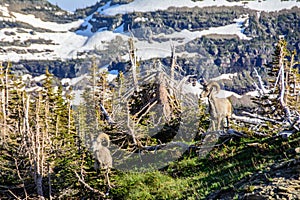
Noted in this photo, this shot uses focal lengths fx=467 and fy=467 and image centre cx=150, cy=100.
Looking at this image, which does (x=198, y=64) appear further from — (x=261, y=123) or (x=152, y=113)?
(x=261, y=123)

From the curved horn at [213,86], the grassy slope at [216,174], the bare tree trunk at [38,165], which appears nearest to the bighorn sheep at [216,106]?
the curved horn at [213,86]

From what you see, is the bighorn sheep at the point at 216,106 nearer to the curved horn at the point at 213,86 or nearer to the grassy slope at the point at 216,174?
the curved horn at the point at 213,86

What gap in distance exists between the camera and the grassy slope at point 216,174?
1219 cm

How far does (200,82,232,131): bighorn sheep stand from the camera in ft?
61.3

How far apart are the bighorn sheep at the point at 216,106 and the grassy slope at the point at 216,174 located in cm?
126

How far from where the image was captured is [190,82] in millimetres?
26578

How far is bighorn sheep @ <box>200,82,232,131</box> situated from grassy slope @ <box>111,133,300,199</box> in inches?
49.8

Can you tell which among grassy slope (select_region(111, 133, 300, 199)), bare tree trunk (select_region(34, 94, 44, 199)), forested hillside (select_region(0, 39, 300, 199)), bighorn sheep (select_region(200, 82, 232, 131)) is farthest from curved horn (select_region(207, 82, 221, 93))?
bare tree trunk (select_region(34, 94, 44, 199))

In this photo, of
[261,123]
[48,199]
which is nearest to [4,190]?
[48,199]

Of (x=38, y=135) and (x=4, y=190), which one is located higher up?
(x=38, y=135)

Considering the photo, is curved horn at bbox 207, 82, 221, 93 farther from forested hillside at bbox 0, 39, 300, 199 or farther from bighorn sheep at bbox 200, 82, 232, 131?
forested hillside at bbox 0, 39, 300, 199

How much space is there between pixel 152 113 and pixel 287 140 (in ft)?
27.1

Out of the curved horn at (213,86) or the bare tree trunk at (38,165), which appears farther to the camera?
the curved horn at (213,86)

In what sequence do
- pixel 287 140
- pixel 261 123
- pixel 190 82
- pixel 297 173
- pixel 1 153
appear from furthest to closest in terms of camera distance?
pixel 190 82, pixel 1 153, pixel 261 123, pixel 287 140, pixel 297 173
